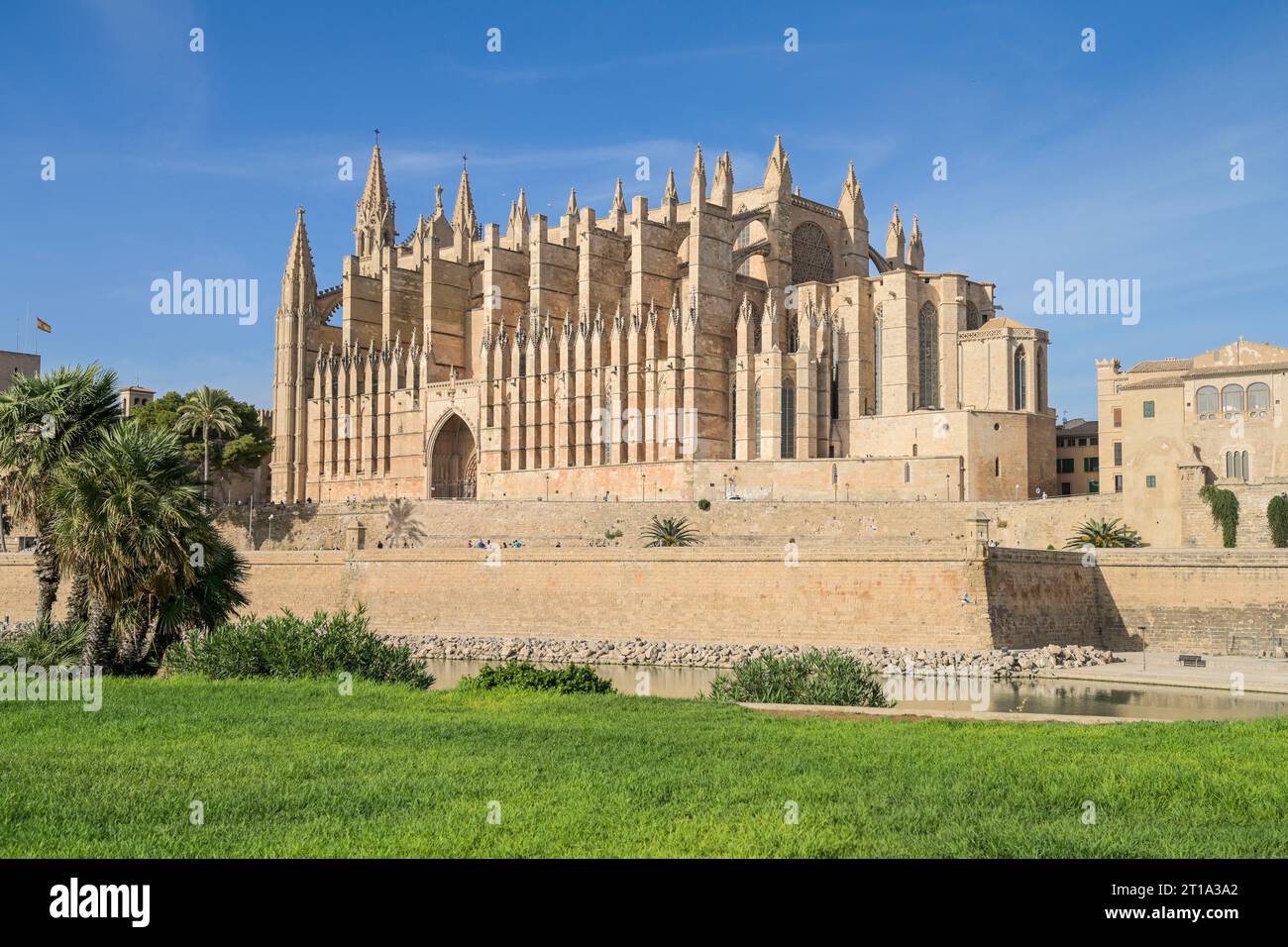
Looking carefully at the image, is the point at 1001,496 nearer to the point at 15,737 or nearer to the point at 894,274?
the point at 894,274

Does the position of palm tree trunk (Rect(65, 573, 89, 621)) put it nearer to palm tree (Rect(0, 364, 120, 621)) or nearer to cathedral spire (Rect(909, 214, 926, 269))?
palm tree (Rect(0, 364, 120, 621))

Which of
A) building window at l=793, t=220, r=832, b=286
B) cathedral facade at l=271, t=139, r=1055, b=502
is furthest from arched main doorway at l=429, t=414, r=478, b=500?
building window at l=793, t=220, r=832, b=286

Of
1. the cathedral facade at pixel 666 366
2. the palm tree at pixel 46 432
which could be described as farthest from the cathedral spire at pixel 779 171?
the palm tree at pixel 46 432

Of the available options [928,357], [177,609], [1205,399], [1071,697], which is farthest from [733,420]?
[177,609]

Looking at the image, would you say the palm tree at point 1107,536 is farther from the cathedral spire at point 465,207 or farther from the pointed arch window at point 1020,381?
the cathedral spire at point 465,207

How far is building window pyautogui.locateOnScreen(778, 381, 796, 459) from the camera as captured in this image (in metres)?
46.2

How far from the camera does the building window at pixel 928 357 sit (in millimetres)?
47688

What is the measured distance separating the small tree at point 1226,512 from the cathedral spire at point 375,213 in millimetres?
48319

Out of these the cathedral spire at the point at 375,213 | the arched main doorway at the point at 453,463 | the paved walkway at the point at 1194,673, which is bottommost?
the paved walkway at the point at 1194,673

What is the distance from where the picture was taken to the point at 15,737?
1220cm

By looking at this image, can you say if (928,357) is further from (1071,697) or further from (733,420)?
(1071,697)

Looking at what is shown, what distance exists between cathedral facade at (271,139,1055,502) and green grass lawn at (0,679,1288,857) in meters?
29.9

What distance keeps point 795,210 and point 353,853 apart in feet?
158
